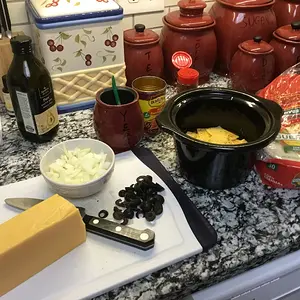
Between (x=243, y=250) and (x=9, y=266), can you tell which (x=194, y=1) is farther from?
(x=9, y=266)

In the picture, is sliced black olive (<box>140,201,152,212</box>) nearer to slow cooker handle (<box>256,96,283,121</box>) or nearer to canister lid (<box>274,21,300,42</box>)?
slow cooker handle (<box>256,96,283,121</box>)

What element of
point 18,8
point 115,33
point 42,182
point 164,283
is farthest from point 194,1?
point 164,283

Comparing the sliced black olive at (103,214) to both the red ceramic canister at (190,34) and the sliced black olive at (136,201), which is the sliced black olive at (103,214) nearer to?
the sliced black olive at (136,201)

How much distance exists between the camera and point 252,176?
32.4 inches

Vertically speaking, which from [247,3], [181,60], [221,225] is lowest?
[221,225]

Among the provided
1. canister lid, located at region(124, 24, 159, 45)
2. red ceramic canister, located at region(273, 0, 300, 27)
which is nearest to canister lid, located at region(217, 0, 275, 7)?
red ceramic canister, located at region(273, 0, 300, 27)

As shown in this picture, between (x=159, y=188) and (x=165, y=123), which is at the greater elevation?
(x=165, y=123)

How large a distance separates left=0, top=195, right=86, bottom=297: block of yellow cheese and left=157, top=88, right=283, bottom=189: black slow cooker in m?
0.23

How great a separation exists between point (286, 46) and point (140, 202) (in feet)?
1.90

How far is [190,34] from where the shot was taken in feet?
3.40

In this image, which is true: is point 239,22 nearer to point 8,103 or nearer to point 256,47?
point 256,47

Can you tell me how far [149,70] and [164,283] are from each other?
0.56 m

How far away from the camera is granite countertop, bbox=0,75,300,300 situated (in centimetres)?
64

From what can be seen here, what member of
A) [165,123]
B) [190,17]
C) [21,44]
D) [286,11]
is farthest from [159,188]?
[286,11]
